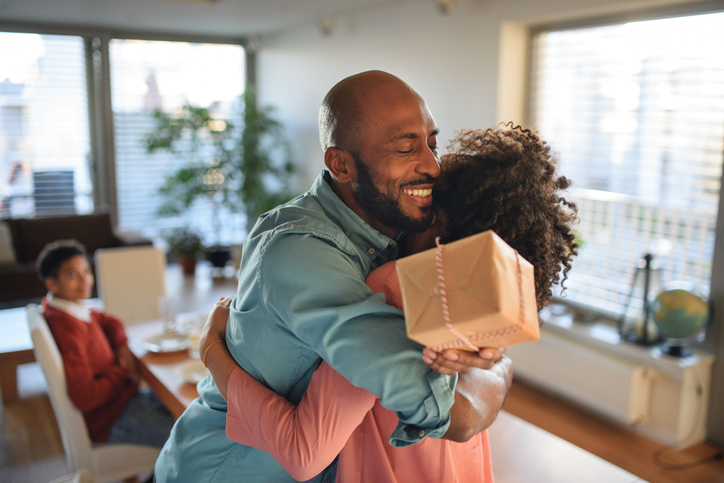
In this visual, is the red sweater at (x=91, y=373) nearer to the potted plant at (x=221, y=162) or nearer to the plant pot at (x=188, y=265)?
the potted plant at (x=221, y=162)

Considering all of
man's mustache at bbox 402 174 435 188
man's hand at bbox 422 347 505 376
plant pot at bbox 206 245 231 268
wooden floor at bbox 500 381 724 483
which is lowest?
wooden floor at bbox 500 381 724 483

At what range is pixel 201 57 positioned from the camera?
7043mm

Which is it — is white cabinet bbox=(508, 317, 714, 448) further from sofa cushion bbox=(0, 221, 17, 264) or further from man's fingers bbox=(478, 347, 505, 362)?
sofa cushion bbox=(0, 221, 17, 264)

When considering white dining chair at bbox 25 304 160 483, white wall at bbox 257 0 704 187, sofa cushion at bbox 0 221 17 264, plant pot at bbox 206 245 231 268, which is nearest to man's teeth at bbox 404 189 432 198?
white dining chair at bbox 25 304 160 483

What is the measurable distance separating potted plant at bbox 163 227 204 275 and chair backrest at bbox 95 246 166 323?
296 cm

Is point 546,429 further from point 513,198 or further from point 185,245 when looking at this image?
point 185,245

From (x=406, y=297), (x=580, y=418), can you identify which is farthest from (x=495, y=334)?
(x=580, y=418)

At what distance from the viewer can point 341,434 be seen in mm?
918

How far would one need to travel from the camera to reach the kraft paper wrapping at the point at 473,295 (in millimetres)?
670

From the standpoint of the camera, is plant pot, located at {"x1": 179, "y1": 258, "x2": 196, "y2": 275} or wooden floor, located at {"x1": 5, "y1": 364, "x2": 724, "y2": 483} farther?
plant pot, located at {"x1": 179, "y1": 258, "x2": 196, "y2": 275}

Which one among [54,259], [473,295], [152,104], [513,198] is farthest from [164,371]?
[152,104]

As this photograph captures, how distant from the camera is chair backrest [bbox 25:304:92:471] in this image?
6.85ft

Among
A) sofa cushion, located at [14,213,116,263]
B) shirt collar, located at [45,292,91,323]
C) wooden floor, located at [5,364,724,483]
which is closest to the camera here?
shirt collar, located at [45,292,91,323]

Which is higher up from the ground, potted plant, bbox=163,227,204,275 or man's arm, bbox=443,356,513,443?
man's arm, bbox=443,356,513,443
